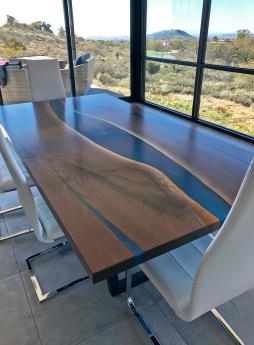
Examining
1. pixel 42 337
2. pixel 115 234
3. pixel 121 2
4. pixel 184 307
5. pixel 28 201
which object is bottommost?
pixel 42 337

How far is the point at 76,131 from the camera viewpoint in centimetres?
168

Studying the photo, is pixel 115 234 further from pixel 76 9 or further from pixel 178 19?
pixel 76 9

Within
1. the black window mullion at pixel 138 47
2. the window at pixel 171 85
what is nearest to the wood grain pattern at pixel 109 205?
the window at pixel 171 85

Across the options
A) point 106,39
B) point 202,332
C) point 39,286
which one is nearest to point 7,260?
point 39,286

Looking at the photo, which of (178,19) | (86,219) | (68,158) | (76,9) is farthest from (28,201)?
(76,9)

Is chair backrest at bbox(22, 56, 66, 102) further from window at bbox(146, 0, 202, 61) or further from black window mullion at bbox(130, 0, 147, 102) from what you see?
black window mullion at bbox(130, 0, 147, 102)

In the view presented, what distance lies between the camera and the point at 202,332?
126cm

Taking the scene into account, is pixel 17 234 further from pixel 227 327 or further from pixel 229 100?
pixel 229 100

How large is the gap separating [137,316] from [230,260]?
0.74 m

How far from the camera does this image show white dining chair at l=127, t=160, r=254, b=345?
668mm

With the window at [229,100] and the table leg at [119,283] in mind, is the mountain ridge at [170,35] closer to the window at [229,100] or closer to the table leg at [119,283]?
the window at [229,100]

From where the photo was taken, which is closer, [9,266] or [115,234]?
[115,234]

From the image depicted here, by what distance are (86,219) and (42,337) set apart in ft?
2.52

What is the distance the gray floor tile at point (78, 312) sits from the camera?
1.26 m
